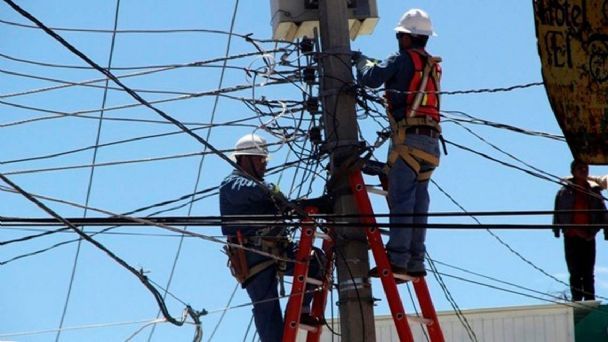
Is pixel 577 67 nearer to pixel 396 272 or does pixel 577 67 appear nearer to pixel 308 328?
pixel 396 272

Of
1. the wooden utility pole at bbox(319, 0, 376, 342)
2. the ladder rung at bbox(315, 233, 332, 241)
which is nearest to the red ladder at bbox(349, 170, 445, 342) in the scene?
the wooden utility pole at bbox(319, 0, 376, 342)

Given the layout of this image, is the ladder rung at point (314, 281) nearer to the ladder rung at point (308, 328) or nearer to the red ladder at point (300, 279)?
the red ladder at point (300, 279)

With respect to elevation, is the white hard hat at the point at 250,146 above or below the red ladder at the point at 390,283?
above

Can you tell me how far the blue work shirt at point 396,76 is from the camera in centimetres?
1527

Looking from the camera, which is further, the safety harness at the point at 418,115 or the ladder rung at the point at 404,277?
the ladder rung at the point at 404,277

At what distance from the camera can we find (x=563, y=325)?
19.3 metres

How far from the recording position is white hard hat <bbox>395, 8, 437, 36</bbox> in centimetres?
1538

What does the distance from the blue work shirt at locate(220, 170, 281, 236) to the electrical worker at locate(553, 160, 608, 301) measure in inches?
153

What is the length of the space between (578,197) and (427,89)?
4.26 metres

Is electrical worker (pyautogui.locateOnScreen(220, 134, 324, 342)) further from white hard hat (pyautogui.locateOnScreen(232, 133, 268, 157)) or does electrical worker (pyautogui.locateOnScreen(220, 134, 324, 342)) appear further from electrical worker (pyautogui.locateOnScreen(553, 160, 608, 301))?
electrical worker (pyautogui.locateOnScreen(553, 160, 608, 301))

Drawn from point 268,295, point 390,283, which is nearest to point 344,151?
point 390,283

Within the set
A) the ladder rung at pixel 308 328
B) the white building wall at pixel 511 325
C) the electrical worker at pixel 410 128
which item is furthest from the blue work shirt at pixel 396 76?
the white building wall at pixel 511 325

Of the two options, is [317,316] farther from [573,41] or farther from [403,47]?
[573,41]

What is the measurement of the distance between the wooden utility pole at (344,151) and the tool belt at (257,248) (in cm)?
51
